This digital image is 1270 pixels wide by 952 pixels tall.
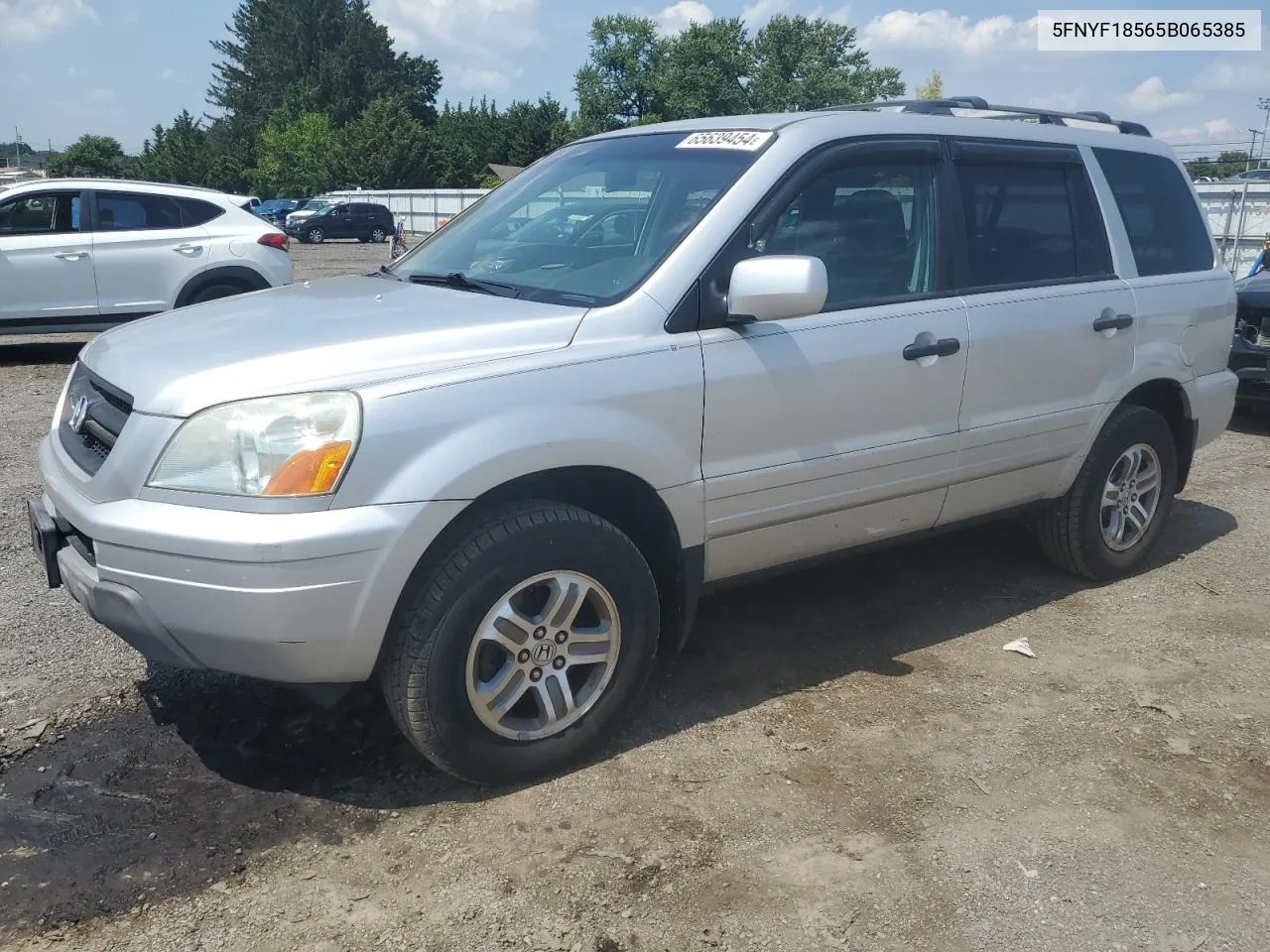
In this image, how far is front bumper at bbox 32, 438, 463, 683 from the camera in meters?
2.70

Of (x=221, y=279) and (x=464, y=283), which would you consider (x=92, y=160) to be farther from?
(x=464, y=283)

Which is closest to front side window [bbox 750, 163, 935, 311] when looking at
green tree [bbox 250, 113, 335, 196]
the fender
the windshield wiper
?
the windshield wiper

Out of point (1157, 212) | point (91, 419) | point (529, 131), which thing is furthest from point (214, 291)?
point (529, 131)

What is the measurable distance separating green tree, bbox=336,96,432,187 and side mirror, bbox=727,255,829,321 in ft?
209

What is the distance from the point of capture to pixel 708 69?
7725cm

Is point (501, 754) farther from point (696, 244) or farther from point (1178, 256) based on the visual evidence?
point (1178, 256)

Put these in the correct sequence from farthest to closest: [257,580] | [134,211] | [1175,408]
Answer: [134,211] → [1175,408] → [257,580]

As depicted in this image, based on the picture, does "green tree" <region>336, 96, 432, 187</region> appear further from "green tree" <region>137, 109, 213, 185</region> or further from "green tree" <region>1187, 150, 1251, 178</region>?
"green tree" <region>1187, 150, 1251, 178</region>

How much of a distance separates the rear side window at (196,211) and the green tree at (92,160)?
63.7m

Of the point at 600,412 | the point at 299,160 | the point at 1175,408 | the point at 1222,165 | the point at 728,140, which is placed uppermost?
the point at 299,160

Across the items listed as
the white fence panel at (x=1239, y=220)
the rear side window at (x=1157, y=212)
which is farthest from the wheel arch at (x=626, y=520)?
the white fence panel at (x=1239, y=220)

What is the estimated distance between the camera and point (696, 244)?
339 centimetres

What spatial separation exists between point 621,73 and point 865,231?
83.1 metres

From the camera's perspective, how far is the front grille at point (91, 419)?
3050 millimetres
